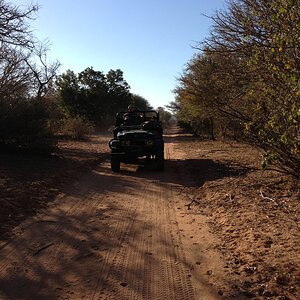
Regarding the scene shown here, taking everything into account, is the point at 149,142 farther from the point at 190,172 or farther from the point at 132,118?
the point at 132,118

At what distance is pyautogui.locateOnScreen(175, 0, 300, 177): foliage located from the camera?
506 centimetres

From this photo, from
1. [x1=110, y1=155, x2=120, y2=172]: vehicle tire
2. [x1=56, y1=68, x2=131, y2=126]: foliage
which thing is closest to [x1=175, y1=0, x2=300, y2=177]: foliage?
[x1=110, y1=155, x2=120, y2=172]: vehicle tire

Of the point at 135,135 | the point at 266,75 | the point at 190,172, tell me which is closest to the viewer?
the point at 266,75

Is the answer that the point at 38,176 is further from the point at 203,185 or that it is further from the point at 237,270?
the point at 237,270

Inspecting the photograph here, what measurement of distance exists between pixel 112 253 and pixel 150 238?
0.92m

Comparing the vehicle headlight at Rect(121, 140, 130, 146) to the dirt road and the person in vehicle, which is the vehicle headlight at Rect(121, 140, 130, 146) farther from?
the dirt road

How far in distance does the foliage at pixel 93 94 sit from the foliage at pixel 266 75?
118 ft

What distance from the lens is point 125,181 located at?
1191cm

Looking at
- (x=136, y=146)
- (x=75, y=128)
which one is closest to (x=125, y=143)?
(x=136, y=146)

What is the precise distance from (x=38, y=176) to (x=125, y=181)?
257 centimetres

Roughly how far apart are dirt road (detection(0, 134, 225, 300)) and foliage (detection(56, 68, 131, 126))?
141ft

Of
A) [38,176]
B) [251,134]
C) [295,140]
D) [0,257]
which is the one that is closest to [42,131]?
[38,176]

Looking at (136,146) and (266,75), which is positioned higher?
(266,75)

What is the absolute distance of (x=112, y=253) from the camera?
5.63 m
